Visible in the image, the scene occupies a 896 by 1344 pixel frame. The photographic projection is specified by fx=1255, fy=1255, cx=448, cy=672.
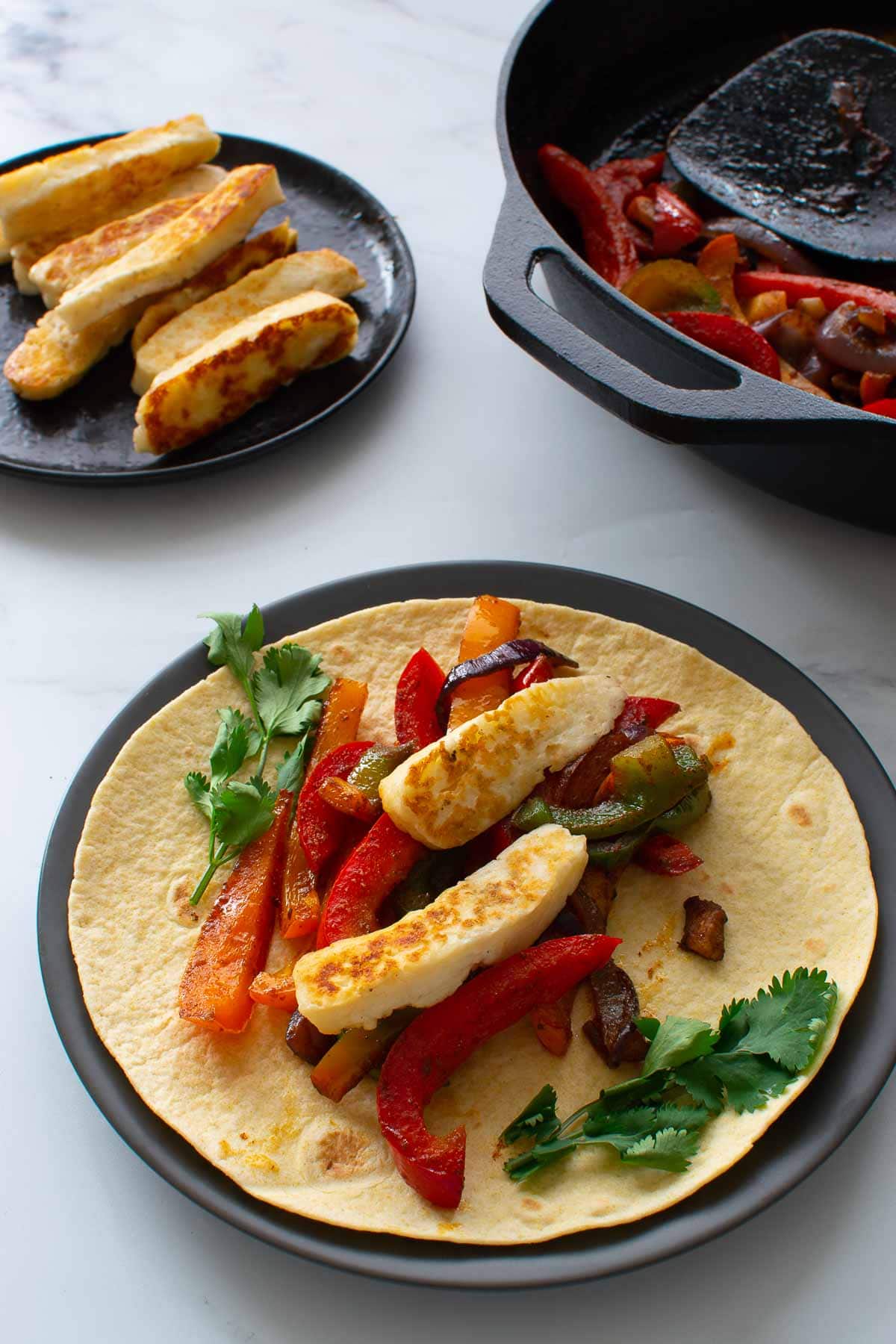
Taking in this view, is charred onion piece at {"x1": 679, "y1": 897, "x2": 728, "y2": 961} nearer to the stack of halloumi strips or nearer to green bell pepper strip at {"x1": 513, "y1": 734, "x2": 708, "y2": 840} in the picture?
green bell pepper strip at {"x1": 513, "y1": 734, "x2": 708, "y2": 840}

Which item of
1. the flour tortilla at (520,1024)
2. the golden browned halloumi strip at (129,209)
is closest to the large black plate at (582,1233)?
the flour tortilla at (520,1024)

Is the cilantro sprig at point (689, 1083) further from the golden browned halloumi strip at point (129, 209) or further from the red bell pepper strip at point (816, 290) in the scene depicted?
the golden browned halloumi strip at point (129, 209)

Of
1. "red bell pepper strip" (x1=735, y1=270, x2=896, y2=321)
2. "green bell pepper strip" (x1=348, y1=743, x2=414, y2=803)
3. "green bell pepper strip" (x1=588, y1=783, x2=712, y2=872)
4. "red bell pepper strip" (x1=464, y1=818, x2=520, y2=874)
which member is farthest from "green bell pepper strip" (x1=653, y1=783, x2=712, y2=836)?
"red bell pepper strip" (x1=735, y1=270, x2=896, y2=321)

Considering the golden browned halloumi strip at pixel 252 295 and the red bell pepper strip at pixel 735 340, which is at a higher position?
the red bell pepper strip at pixel 735 340

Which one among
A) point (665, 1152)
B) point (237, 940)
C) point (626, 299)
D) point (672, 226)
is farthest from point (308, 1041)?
point (672, 226)

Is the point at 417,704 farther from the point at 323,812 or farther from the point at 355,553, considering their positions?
the point at 355,553
